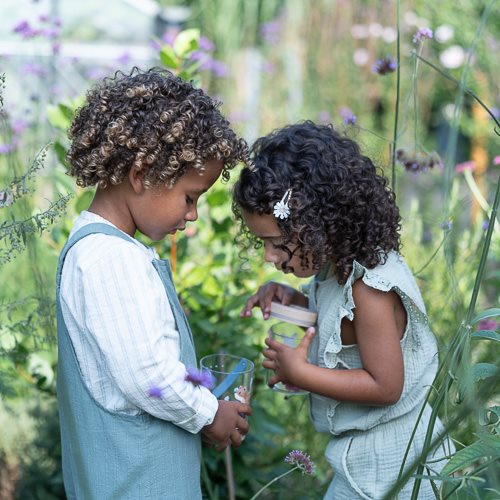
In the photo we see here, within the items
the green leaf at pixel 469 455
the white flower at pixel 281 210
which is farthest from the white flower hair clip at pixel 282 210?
the green leaf at pixel 469 455

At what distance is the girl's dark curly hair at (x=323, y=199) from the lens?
1621mm

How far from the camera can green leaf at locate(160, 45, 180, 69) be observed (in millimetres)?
2127

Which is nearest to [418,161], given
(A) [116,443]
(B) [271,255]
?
(B) [271,255]

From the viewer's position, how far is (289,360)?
5.24 ft

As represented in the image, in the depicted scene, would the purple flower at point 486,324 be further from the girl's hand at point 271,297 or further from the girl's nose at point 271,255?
the girl's nose at point 271,255

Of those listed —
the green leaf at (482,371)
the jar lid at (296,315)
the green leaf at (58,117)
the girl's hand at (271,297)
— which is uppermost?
the green leaf at (58,117)

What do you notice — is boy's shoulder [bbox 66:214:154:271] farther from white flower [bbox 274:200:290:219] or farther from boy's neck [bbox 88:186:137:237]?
white flower [bbox 274:200:290:219]

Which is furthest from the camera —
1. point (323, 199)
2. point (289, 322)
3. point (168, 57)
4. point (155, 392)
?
Result: point (168, 57)

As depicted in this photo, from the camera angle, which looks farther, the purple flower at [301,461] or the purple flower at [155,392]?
the purple flower at [301,461]

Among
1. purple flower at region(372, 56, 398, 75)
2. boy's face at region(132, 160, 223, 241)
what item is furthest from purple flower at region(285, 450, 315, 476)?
purple flower at region(372, 56, 398, 75)

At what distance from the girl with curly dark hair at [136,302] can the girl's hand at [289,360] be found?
11 centimetres

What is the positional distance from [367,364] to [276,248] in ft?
0.96

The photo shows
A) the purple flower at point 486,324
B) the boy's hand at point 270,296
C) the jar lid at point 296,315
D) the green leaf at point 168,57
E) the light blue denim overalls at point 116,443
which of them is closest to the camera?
the light blue denim overalls at point 116,443

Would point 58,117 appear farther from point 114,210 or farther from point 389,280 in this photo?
point 389,280
